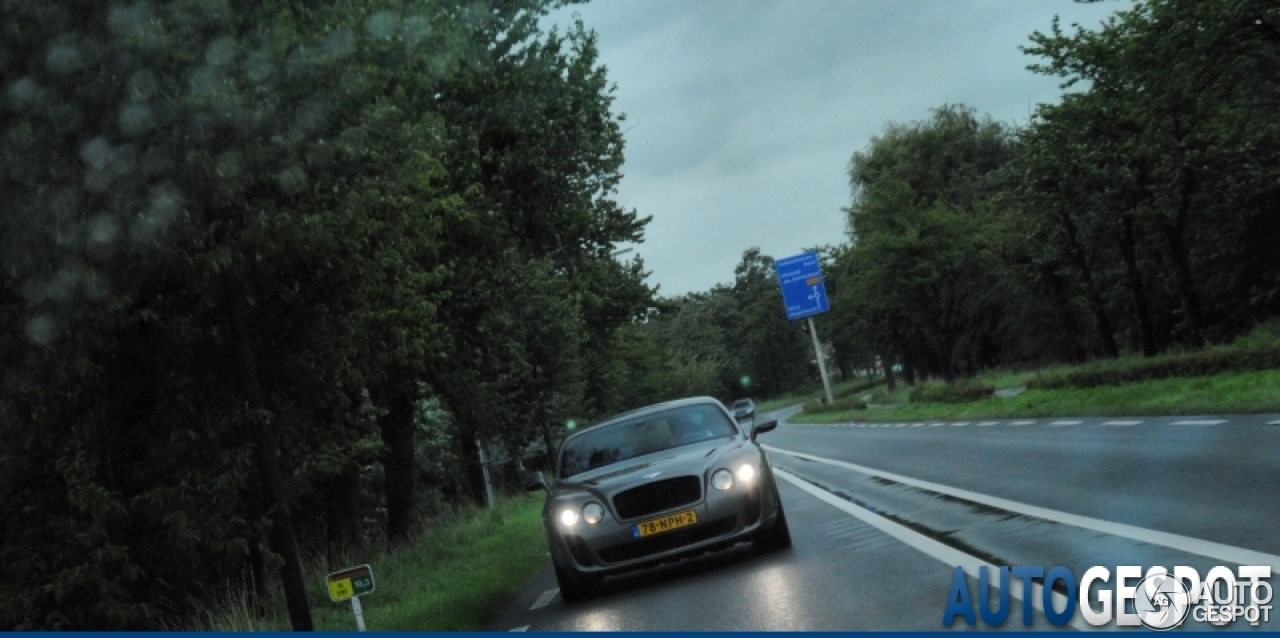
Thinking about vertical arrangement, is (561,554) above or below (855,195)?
below

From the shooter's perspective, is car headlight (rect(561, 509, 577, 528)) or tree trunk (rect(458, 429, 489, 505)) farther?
tree trunk (rect(458, 429, 489, 505))

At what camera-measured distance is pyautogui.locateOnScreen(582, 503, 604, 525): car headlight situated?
11.7 meters

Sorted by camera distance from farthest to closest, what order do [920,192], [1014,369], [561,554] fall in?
[920,192]
[1014,369]
[561,554]

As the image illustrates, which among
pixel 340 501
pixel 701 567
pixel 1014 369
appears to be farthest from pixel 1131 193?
pixel 701 567

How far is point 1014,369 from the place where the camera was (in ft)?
213

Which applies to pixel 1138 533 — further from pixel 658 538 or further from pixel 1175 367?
pixel 1175 367

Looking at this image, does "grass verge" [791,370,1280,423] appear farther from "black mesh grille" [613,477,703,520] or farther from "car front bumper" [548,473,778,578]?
"black mesh grille" [613,477,703,520]

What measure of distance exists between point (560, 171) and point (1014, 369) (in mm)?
43322

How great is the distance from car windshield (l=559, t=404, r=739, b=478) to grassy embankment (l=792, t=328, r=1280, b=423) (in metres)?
9.62

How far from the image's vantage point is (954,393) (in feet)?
157

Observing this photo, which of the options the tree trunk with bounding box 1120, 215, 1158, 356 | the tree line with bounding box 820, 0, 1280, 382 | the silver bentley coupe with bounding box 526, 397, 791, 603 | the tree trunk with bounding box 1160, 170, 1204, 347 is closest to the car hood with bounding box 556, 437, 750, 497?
the silver bentley coupe with bounding box 526, 397, 791, 603


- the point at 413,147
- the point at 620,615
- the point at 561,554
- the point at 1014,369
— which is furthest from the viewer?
the point at 1014,369

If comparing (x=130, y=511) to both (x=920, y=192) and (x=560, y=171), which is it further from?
(x=920, y=192)

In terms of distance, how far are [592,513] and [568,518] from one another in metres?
0.23
